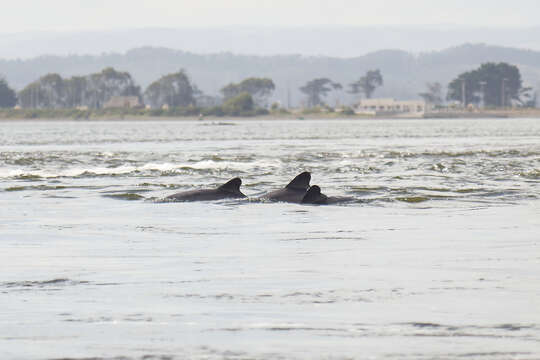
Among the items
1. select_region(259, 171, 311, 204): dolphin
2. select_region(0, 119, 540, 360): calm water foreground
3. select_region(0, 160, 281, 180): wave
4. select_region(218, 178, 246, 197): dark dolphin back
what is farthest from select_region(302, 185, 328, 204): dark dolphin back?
select_region(0, 160, 281, 180): wave

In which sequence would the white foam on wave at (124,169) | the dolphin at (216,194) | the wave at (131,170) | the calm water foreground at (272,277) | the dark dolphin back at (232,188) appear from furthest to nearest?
the white foam on wave at (124,169), the wave at (131,170), the dark dolphin back at (232,188), the dolphin at (216,194), the calm water foreground at (272,277)

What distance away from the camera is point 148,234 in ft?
55.2

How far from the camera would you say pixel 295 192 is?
2278 centimetres

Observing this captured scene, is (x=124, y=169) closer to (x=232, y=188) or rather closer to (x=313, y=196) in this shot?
(x=232, y=188)

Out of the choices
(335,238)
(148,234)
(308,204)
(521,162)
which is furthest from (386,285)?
(521,162)

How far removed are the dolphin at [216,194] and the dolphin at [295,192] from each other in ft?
2.28

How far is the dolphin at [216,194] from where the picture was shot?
76.1 feet

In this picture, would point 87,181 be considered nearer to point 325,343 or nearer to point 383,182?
point 383,182

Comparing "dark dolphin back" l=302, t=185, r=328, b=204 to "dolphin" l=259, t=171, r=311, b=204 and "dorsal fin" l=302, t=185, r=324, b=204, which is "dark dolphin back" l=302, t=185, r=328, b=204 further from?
"dolphin" l=259, t=171, r=311, b=204

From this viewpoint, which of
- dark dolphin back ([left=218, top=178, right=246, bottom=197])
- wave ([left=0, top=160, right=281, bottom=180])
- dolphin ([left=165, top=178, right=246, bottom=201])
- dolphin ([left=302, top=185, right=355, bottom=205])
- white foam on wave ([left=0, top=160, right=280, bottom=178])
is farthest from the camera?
white foam on wave ([left=0, top=160, right=280, bottom=178])

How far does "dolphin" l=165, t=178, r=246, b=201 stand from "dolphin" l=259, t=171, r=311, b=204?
69 centimetres

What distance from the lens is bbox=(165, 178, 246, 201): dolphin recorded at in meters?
23.2

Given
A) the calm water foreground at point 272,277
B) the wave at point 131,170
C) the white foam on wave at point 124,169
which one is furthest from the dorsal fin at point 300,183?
the white foam on wave at point 124,169

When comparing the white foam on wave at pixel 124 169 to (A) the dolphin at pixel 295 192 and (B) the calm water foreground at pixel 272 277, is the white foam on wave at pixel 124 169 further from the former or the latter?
(A) the dolphin at pixel 295 192
